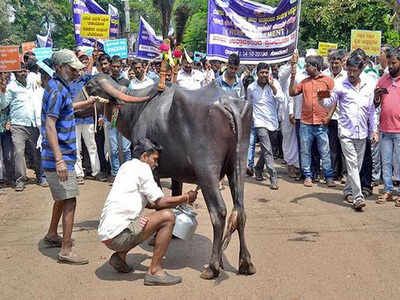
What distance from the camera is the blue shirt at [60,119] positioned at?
539 cm

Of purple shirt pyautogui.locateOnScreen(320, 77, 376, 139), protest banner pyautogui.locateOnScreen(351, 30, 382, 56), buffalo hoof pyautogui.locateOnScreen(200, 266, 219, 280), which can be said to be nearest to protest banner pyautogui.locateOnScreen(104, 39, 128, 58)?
protest banner pyautogui.locateOnScreen(351, 30, 382, 56)

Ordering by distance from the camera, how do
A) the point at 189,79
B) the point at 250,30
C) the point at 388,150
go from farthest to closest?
the point at 189,79, the point at 250,30, the point at 388,150

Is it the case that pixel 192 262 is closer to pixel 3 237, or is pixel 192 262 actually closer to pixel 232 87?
pixel 3 237

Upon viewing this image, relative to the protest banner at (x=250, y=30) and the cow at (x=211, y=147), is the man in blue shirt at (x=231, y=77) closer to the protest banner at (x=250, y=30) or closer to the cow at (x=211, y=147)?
the protest banner at (x=250, y=30)

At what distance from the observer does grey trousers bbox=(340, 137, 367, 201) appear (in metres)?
7.41

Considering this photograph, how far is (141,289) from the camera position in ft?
15.7

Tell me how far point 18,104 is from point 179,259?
5.23 m

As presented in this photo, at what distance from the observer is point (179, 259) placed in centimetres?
562

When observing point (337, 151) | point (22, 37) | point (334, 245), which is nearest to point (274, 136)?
point (337, 151)

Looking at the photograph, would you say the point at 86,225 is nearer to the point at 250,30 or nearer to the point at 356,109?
the point at 250,30

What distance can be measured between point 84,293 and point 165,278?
2.50 ft

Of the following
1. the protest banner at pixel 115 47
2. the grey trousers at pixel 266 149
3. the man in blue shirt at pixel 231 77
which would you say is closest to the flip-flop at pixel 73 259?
the man in blue shirt at pixel 231 77

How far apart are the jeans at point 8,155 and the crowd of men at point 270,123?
19mm

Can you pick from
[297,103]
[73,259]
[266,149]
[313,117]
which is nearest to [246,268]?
[73,259]
